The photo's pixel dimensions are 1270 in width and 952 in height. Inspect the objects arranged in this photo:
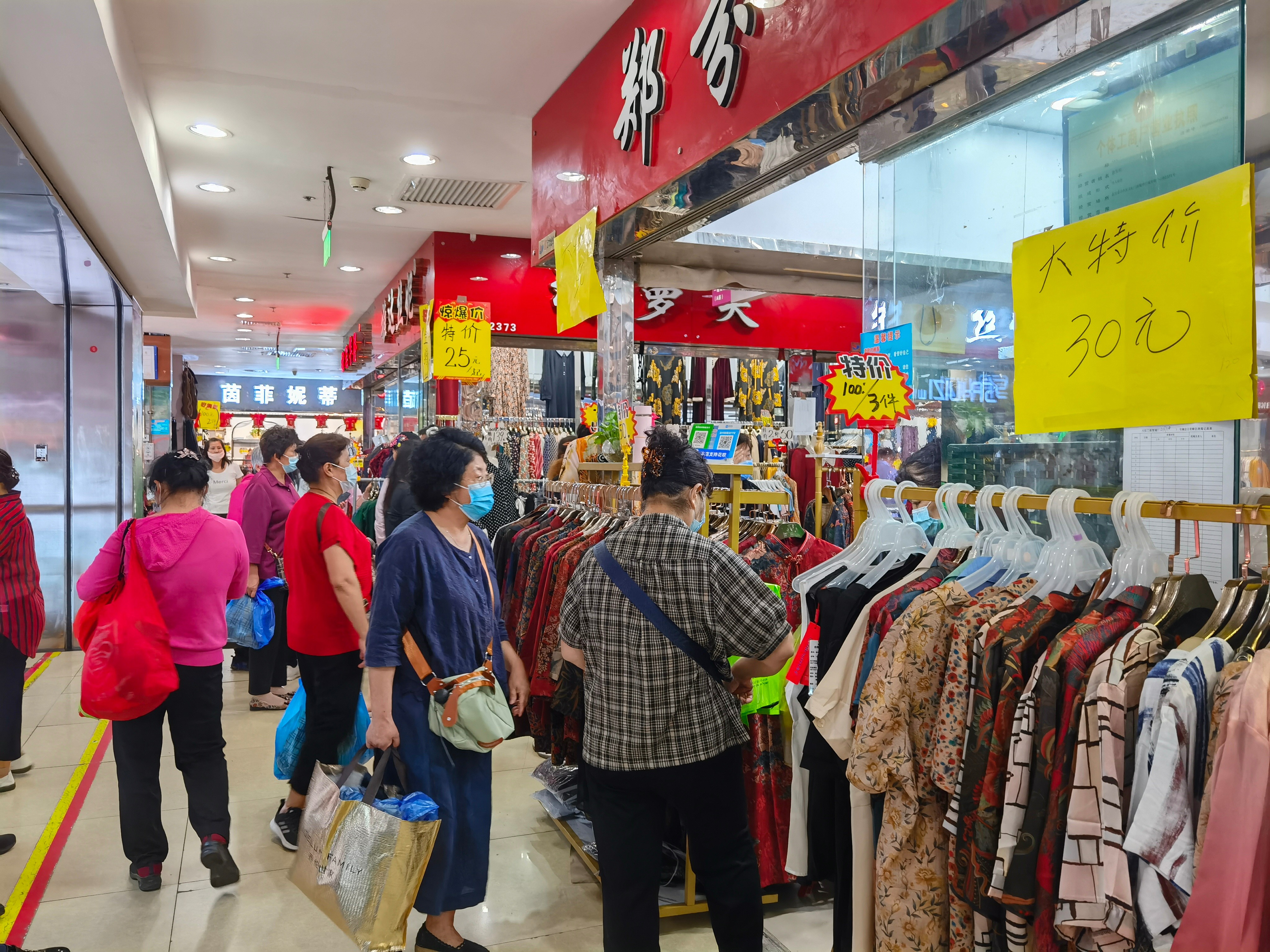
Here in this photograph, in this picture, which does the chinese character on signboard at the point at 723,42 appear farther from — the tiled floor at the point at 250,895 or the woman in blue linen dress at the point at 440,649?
the tiled floor at the point at 250,895

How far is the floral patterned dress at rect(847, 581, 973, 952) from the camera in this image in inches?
70.1

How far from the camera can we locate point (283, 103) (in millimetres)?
5105

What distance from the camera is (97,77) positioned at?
12.5ft

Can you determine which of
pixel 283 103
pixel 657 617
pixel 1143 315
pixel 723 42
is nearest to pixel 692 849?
pixel 657 617

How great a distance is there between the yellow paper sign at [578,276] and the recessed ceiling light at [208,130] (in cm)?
248

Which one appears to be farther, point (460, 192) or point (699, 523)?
point (460, 192)

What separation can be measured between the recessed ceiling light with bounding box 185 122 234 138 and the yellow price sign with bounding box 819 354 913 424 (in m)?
4.62

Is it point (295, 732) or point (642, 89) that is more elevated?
point (642, 89)

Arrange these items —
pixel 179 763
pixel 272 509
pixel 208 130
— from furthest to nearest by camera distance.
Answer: pixel 208 130
pixel 272 509
pixel 179 763

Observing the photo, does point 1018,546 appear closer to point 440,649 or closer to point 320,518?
point 440,649

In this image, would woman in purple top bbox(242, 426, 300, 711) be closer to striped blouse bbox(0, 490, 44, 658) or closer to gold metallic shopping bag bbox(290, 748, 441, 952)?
striped blouse bbox(0, 490, 44, 658)

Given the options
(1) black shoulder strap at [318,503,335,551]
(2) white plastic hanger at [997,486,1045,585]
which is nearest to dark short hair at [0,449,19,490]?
(1) black shoulder strap at [318,503,335,551]

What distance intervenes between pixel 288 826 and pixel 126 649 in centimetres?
117

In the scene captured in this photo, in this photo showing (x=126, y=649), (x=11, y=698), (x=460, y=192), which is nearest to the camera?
(x=126, y=649)
